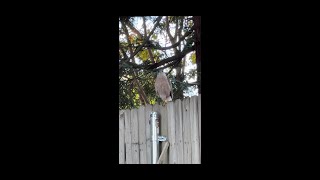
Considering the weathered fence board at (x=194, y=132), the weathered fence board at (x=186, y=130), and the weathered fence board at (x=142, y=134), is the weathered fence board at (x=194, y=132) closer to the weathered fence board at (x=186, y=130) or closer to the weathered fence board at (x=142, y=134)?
the weathered fence board at (x=186, y=130)

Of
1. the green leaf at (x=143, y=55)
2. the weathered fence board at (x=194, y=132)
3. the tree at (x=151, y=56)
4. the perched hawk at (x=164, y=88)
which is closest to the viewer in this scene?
the weathered fence board at (x=194, y=132)

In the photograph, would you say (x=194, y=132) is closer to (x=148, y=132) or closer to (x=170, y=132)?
(x=170, y=132)

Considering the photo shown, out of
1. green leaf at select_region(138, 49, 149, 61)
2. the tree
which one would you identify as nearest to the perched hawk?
the tree

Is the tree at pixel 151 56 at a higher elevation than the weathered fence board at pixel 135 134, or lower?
higher

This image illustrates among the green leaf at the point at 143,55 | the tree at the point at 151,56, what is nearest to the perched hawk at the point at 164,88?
the tree at the point at 151,56

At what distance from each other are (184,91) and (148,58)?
459mm

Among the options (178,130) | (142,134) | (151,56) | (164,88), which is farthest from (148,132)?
(151,56)

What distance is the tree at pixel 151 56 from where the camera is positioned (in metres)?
2.26

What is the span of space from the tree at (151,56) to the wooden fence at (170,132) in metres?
0.68

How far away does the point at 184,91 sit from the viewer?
7.24ft

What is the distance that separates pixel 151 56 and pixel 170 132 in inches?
43.4

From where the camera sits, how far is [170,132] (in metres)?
1.52

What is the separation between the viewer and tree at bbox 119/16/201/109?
7.42 ft
